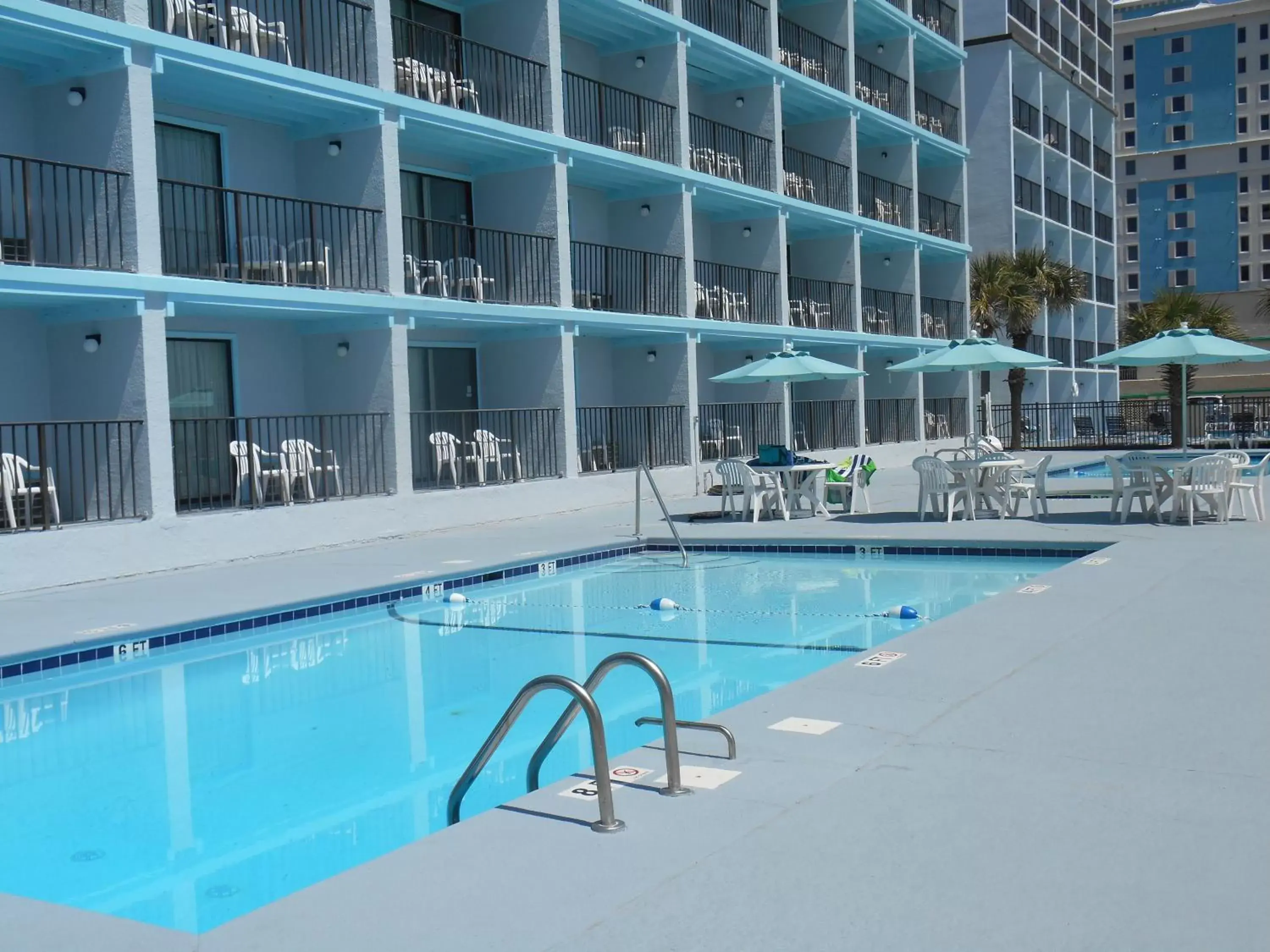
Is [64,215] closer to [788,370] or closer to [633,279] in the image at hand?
[788,370]

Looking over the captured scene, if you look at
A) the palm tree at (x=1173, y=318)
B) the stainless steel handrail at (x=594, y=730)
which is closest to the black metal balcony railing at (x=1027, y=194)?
the palm tree at (x=1173, y=318)

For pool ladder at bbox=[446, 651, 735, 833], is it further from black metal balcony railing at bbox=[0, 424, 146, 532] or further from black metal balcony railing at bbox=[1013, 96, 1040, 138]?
black metal balcony railing at bbox=[1013, 96, 1040, 138]

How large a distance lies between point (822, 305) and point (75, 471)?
57.6 ft

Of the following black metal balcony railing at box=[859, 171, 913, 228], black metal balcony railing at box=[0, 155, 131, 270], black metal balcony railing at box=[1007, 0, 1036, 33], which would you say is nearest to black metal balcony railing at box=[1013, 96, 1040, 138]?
black metal balcony railing at box=[1007, 0, 1036, 33]

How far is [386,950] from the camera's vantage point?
3.44 m

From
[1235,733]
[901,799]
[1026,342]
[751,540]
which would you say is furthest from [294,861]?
[1026,342]

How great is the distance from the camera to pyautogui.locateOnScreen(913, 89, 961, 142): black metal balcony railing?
1325 inches

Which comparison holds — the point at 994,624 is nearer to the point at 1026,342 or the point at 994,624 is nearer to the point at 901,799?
the point at 901,799

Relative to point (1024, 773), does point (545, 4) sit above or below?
above

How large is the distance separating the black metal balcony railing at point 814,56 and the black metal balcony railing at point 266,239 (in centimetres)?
1354

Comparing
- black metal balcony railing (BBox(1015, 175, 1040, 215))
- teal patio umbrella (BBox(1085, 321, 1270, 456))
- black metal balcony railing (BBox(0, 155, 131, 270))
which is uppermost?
→ black metal balcony railing (BBox(1015, 175, 1040, 215))

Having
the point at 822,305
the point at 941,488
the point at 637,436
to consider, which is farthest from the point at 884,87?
the point at 941,488

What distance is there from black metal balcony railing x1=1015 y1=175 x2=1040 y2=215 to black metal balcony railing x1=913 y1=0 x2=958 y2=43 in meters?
6.09

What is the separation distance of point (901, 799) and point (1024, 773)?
61 cm
